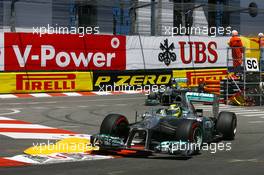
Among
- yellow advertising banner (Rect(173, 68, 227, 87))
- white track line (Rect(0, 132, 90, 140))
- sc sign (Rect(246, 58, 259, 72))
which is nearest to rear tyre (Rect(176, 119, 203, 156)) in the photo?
white track line (Rect(0, 132, 90, 140))

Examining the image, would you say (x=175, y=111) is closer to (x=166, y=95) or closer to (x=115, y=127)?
(x=115, y=127)

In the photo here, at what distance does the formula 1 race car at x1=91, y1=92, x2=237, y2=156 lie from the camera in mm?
9742

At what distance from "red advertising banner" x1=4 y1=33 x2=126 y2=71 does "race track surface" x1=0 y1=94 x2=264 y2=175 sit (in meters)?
3.76

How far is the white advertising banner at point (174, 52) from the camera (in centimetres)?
2789

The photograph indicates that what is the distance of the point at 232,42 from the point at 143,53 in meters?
6.90

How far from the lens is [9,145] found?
1098 centimetres

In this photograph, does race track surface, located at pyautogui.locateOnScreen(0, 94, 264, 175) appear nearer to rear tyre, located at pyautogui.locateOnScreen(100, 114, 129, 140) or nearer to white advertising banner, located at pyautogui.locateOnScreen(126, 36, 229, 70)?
rear tyre, located at pyautogui.locateOnScreen(100, 114, 129, 140)

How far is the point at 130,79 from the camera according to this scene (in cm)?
2725

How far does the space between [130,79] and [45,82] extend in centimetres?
437

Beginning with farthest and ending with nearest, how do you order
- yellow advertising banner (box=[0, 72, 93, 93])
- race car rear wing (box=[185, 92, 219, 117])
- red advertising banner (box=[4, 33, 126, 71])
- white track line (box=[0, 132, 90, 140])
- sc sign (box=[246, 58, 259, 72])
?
red advertising banner (box=[4, 33, 126, 71])
yellow advertising banner (box=[0, 72, 93, 93])
sc sign (box=[246, 58, 259, 72])
white track line (box=[0, 132, 90, 140])
race car rear wing (box=[185, 92, 219, 117])

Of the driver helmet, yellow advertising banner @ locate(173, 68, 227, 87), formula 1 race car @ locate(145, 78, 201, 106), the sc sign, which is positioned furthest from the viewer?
yellow advertising banner @ locate(173, 68, 227, 87)

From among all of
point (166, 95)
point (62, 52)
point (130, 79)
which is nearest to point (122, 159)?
point (166, 95)

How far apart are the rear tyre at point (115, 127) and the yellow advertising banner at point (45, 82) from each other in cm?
1402

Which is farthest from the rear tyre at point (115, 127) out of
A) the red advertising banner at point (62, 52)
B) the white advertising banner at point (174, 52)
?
the white advertising banner at point (174, 52)
